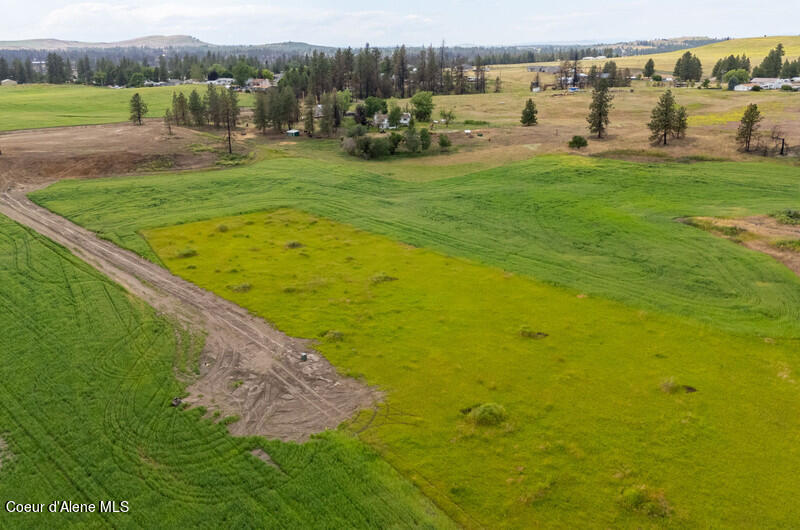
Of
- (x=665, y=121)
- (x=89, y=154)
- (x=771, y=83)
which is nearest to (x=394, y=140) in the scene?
(x=665, y=121)

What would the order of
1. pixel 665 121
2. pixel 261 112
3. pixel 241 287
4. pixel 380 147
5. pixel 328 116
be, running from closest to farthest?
pixel 241 287 → pixel 665 121 → pixel 380 147 → pixel 261 112 → pixel 328 116

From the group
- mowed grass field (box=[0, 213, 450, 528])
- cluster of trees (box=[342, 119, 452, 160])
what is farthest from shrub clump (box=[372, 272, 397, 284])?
cluster of trees (box=[342, 119, 452, 160])

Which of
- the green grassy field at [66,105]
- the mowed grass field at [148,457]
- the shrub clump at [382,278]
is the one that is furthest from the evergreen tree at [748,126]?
the green grassy field at [66,105]

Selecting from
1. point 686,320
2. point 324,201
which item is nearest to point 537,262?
point 686,320

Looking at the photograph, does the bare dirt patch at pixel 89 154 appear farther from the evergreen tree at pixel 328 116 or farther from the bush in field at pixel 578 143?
the bush in field at pixel 578 143

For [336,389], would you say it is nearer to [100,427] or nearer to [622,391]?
[100,427]

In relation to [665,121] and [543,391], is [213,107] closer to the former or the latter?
[665,121]
